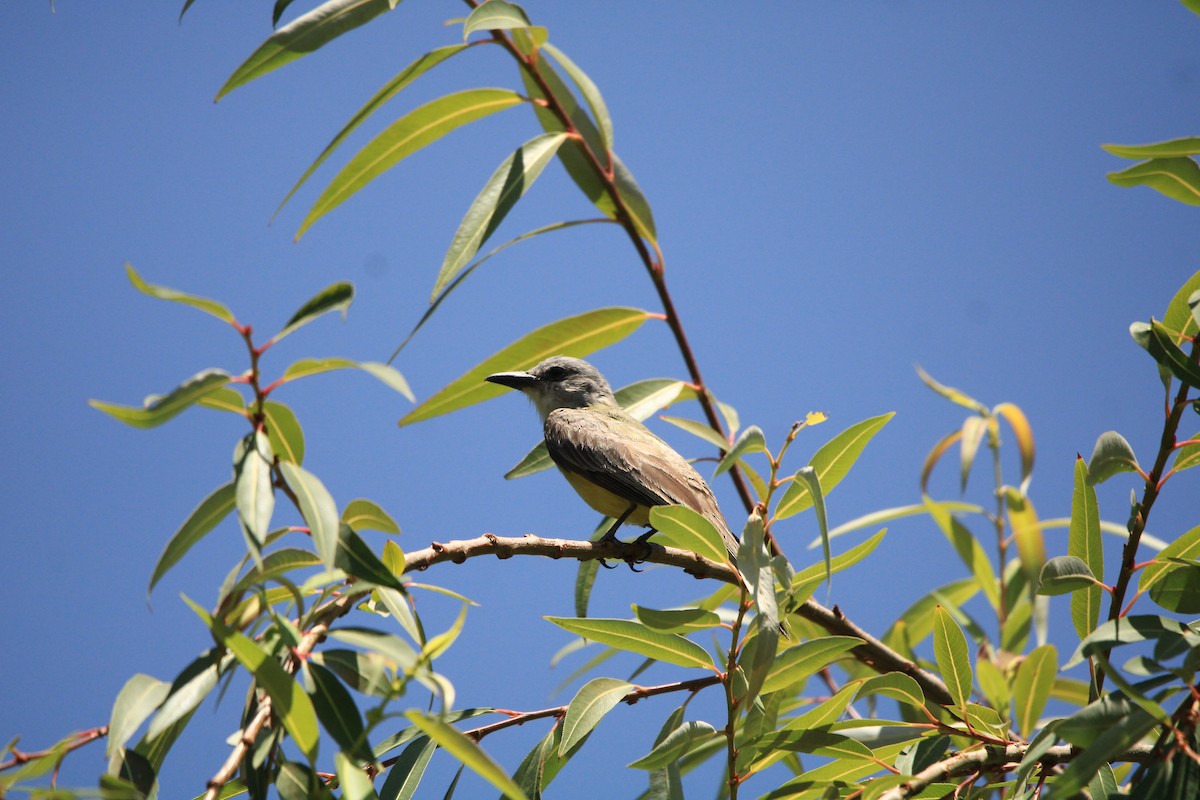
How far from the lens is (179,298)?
4.66 feet

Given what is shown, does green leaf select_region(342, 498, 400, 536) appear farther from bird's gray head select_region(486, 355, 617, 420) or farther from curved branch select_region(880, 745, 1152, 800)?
bird's gray head select_region(486, 355, 617, 420)

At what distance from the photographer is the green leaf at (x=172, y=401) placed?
1478 millimetres

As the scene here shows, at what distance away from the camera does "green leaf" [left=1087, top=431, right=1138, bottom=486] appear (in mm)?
1979

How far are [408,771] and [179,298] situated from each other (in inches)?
44.9

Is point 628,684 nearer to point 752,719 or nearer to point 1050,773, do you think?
point 752,719

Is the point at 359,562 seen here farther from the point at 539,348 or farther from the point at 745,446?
the point at 539,348

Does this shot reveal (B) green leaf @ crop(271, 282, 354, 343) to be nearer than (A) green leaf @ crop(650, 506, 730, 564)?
Yes

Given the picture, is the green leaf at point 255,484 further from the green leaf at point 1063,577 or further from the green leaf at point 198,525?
the green leaf at point 1063,577

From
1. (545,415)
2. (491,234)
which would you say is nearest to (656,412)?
(491,234)

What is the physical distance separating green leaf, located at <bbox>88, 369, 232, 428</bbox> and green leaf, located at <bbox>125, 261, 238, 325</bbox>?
92 mm

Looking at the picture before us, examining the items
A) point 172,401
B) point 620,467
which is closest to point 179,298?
point 172,401

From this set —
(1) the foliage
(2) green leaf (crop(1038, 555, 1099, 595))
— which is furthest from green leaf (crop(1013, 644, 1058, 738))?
(2) green leaf (crop(1038, 555, 1099, 595))

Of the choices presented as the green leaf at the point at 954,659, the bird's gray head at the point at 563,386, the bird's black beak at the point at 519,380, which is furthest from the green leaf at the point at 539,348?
the bird's gray head at the point at 563,386

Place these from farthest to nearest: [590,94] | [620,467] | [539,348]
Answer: [620,467] < [539,348] < [590,94]
